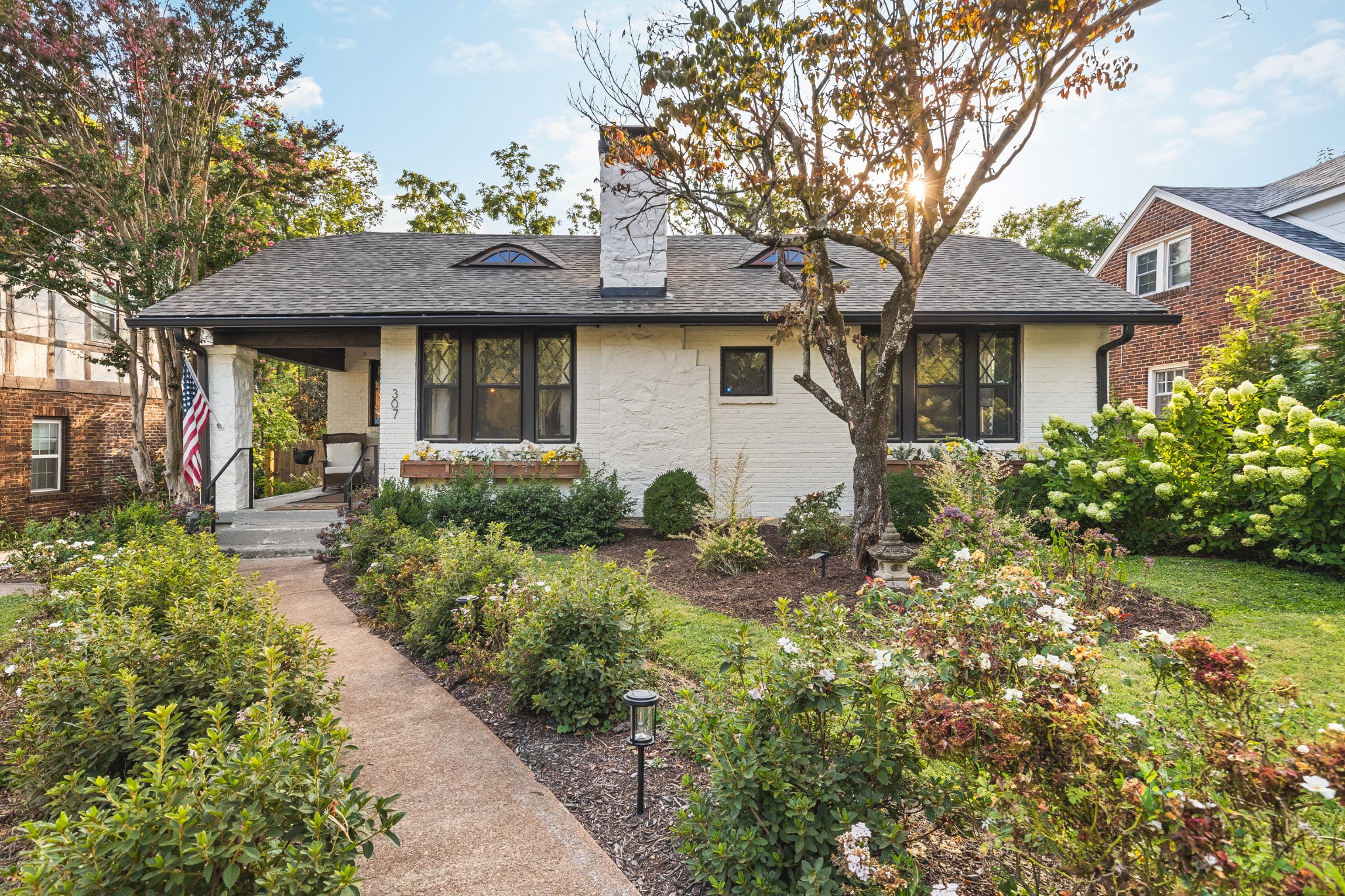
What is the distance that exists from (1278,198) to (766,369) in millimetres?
11918

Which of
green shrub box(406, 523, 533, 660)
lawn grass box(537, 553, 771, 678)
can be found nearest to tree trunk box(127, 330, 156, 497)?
green shrub box(406, 523, 533, 660)

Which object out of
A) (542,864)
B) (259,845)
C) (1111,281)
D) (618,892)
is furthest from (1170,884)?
(1111,281)

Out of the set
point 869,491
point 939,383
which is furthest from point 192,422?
point 939,383

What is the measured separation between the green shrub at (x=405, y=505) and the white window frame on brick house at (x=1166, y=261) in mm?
16297

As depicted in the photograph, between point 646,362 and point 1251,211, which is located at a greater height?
point 1251,211

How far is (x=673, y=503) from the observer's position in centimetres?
865

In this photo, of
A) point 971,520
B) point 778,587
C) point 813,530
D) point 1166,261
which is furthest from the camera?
point 1166,261

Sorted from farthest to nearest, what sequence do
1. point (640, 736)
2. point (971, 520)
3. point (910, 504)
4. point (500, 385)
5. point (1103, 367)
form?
point (500, 385) < point (1103, 367) < point (910, 504) < point (971, 520) < point (640, 736)

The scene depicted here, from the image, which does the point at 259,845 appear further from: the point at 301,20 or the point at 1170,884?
the point at 301,20

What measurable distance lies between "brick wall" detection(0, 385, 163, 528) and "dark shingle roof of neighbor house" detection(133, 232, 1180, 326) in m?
4.22

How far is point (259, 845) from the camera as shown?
5.46 feet

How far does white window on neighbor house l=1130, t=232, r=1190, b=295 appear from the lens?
47.4ft

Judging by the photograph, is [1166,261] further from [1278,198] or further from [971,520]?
[971,520]

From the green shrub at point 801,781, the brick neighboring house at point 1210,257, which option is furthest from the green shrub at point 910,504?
the green shrub at point 801,781
